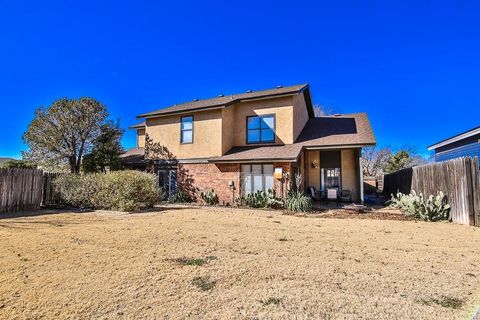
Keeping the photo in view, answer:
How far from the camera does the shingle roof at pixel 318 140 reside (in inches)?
599

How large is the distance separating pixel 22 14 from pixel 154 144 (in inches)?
366

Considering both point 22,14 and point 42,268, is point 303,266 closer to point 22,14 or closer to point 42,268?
point 42,268

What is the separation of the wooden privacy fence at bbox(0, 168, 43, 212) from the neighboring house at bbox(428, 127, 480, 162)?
69.1ft

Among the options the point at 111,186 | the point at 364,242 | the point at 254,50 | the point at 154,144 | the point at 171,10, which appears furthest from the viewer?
the point at 254,50

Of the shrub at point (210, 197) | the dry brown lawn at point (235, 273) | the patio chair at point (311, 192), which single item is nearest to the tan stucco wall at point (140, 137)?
the shrub at point (210, 197)

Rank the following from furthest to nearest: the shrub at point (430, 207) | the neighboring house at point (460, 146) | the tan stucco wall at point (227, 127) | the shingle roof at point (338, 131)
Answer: the tan stucco wall at point (227, 127), the shingle roof at point (338, 131), the neighboring house at point (460, 146), the shrub at point (430, 207)

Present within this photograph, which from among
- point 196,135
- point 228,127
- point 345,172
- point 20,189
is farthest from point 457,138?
point 20,189

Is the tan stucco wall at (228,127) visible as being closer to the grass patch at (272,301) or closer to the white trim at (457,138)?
the white trim at (457,138)

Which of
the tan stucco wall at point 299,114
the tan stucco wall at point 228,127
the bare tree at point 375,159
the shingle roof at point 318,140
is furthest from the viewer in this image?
the bare tree at point 375,159

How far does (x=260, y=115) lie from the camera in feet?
58.6

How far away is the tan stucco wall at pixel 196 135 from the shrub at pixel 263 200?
340 cm

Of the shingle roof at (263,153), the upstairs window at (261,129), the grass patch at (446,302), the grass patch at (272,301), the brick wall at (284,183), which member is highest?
the upstairs window at (261,129)

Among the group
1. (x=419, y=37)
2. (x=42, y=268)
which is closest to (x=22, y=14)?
(x=42, y=268)

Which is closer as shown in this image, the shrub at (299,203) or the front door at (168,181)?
the shrub at (299,203)
